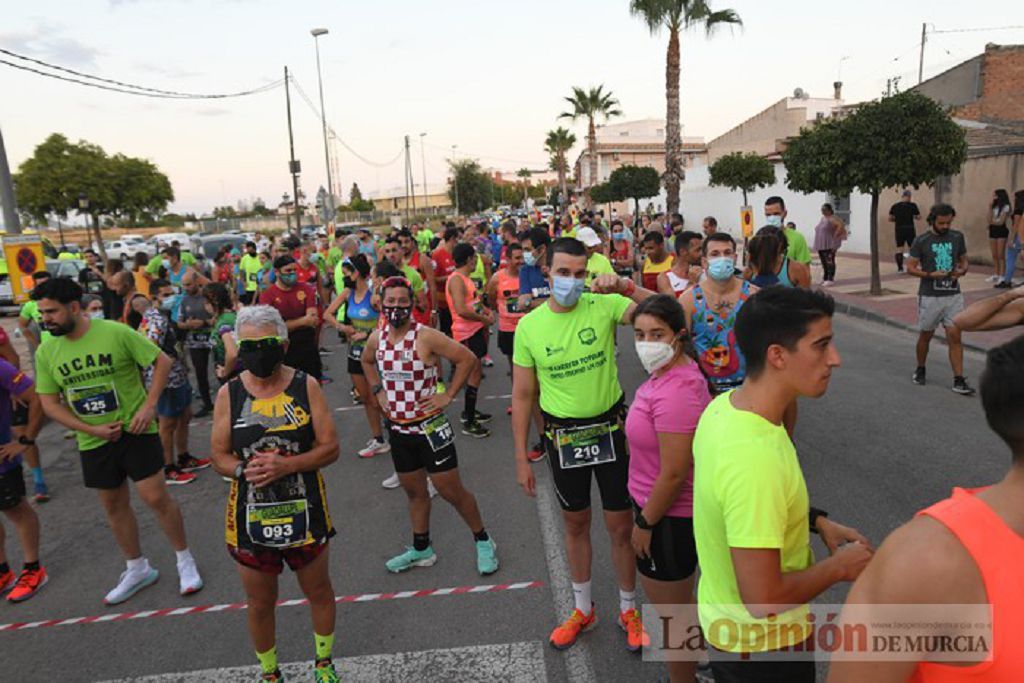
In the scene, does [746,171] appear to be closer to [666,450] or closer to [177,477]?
[177,477]

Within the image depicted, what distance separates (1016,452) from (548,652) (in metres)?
2.71

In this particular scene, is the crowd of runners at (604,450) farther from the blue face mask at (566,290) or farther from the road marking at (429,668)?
the road marking at (429,668)

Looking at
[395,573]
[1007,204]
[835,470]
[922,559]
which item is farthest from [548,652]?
[1007,204]

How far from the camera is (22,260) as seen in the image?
317 inches

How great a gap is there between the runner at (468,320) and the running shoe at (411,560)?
2454mm

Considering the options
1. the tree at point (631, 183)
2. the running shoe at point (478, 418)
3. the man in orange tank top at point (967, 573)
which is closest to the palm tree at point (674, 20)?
the tree at point (631, 183)

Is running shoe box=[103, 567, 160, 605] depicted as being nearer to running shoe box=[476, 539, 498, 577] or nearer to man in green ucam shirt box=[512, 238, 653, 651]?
running shoe box=[476, 539, 498, 577]

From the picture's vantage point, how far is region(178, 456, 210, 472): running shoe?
253 inches

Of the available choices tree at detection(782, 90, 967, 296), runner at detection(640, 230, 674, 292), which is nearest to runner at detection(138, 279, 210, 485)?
runner at detection(640, 230, 674, 292)

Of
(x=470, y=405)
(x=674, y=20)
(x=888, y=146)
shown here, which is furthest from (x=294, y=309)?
(x=674, y=20)

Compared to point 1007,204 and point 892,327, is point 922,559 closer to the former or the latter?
point 892,327

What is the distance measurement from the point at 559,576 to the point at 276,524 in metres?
1.93

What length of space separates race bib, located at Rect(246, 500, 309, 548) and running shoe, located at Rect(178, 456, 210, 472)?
4.02 metres

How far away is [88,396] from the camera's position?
4156 millimetres
